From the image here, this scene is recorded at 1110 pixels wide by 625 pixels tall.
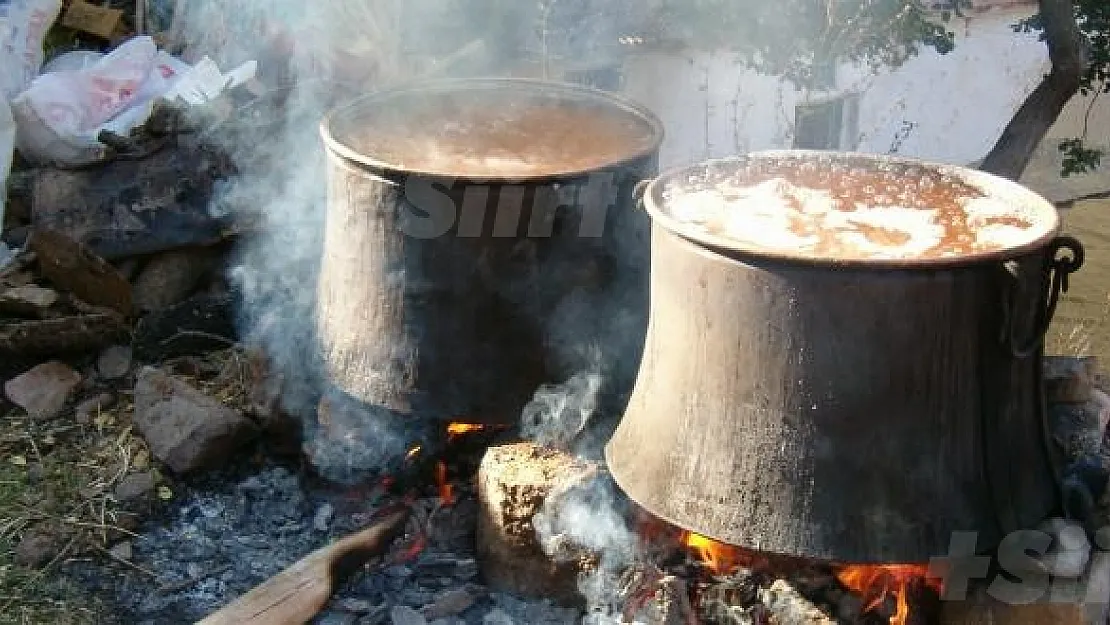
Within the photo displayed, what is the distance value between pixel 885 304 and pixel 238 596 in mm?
2629

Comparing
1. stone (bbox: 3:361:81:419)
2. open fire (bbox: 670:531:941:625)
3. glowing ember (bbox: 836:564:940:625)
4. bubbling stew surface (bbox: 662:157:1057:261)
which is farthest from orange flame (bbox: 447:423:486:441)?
stone (bbox: 3:361:81:419)

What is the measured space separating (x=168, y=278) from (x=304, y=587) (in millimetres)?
2588

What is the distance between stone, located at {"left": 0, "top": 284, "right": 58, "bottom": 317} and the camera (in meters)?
6.06

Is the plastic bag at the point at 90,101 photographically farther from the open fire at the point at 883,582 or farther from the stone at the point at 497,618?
the open fire at the point at 883,582

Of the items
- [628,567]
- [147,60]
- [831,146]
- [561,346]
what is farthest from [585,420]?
[831,146]

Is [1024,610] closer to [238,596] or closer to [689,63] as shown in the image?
[238,596]

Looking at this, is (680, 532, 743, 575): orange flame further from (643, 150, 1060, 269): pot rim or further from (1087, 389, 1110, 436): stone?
(1087, 389, 1110, 436): stone

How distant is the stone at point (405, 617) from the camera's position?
421cm

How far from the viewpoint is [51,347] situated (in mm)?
5980

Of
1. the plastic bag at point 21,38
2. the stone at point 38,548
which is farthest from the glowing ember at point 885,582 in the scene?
the plastic bag at point 21,38

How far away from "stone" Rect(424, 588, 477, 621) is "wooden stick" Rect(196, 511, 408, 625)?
15.5 inches

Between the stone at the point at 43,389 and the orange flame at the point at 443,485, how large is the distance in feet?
6.70

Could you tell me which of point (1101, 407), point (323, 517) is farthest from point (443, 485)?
point (1101, 407)

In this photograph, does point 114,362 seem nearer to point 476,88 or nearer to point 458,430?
point 458,430
